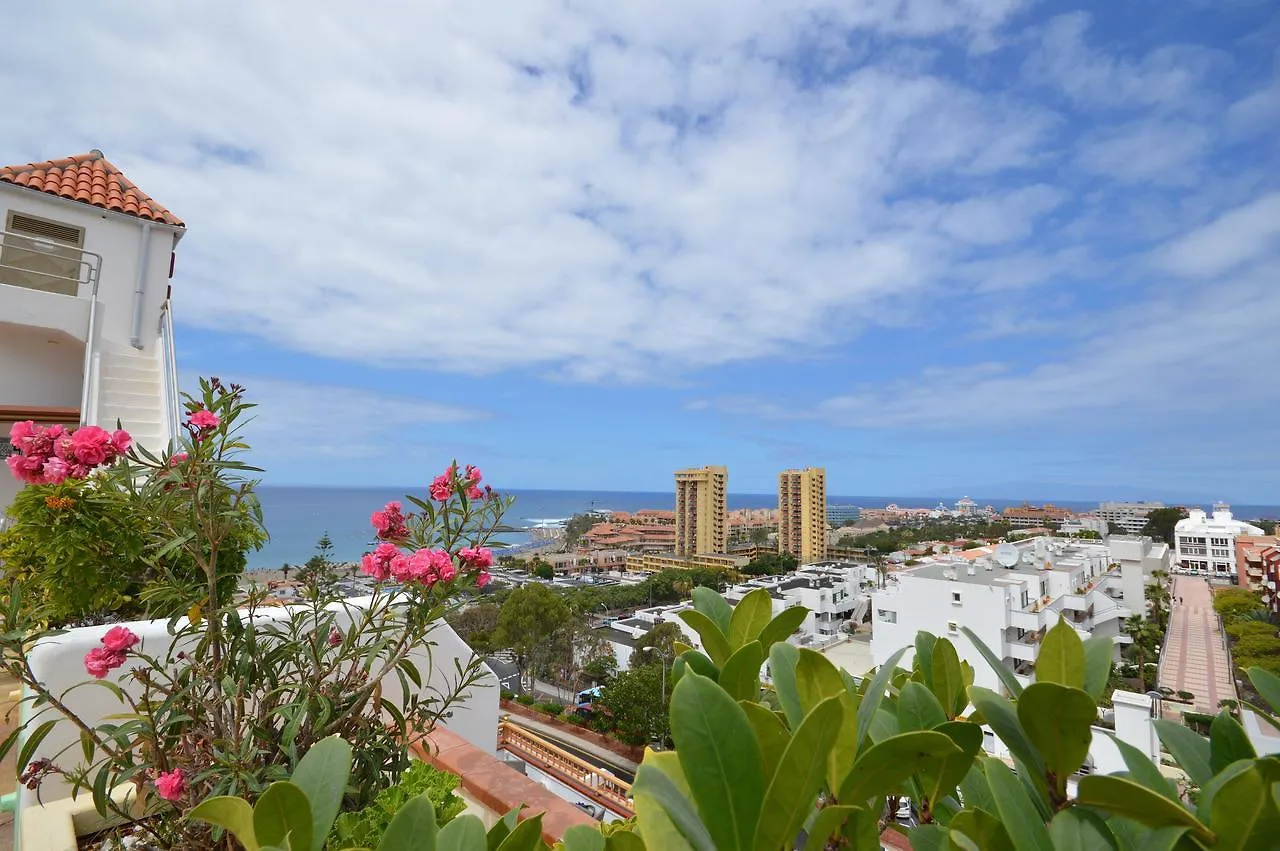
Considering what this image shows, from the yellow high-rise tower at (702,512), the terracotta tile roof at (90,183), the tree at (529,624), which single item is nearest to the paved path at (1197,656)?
the tree at (529,624)

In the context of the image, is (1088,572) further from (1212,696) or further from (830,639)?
(830,639)

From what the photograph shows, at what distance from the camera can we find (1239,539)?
38.6m

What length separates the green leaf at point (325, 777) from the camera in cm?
57

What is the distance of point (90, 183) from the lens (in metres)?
6.15

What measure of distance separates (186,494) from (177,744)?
0.80m

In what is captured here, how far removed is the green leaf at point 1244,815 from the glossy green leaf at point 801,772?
33 cm

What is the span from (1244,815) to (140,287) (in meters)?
7.83

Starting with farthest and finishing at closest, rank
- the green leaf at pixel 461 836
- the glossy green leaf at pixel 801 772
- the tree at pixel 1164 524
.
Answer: the tree at pixel 1164 524
the green leaf at pixel 461 836
the glossy green leaf at pixel 801 772

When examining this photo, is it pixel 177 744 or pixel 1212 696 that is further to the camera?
pixel 1212 696

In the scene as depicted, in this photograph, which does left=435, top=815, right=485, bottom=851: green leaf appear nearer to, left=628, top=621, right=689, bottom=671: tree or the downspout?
the downspout

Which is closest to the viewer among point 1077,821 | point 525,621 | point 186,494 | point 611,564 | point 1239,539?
point 1077,821

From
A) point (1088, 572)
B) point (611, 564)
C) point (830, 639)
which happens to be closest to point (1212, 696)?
point (1088, 572)

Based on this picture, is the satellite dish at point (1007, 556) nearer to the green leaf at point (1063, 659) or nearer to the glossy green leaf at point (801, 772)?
the green leaf at point (1063, 659)

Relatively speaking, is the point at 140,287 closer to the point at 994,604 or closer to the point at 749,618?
the point at 749,618
